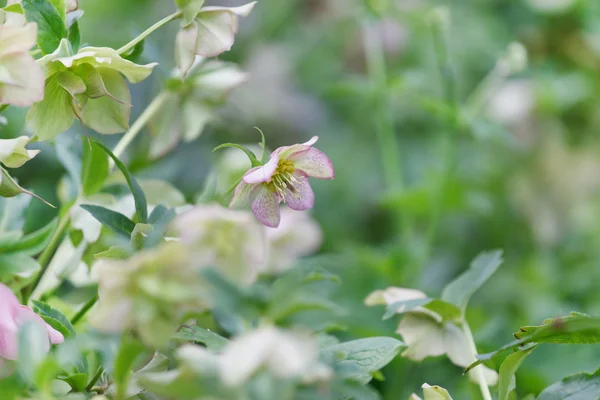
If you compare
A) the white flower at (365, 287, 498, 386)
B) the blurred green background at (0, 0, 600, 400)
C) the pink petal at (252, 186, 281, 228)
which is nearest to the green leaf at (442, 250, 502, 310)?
the white flower at (365, 287, 498, 386)

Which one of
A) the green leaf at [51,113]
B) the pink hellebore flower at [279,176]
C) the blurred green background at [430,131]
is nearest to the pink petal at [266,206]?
the pink hellebore flower at [279,176]

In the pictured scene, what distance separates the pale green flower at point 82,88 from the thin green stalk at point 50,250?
0.08m

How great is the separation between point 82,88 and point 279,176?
0.10 m

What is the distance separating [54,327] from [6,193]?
0.21 feet

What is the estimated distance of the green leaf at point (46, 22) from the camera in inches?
13.6

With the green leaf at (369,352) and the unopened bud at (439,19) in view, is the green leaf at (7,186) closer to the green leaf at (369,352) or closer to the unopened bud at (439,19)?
the green leaf at (369,352)

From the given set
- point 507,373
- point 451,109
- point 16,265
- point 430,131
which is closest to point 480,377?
point 507,373

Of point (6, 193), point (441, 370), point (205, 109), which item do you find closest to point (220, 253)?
point (6, 193)

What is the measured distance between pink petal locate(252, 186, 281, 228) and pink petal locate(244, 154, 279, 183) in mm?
18

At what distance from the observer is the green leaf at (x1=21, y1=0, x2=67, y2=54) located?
0.35m

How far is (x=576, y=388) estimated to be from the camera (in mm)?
344

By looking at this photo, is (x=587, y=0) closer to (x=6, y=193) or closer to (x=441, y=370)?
(x=441, y=370)

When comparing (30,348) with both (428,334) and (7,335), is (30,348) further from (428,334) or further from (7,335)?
(428,334)

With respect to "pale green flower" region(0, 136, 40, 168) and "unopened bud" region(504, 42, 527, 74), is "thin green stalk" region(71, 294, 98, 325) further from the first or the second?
"unopened bud" region(504, 42, 527, 74)
